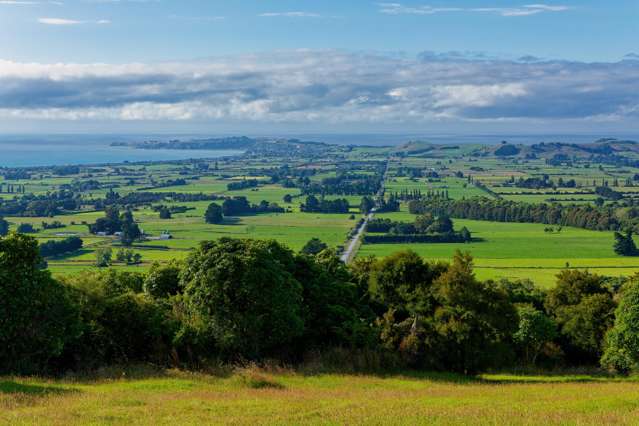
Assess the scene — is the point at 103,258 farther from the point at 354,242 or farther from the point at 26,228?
the point at 354,242

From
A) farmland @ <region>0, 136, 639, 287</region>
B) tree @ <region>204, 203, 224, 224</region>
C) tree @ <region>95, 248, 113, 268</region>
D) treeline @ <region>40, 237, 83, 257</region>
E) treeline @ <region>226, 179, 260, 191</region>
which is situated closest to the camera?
tree @ <region>95, 248, 113, 268</region>

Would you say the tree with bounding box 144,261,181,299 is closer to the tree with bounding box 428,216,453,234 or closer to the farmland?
the farmland

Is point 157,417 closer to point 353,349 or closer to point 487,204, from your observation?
point 353,349

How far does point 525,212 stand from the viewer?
5094 inches

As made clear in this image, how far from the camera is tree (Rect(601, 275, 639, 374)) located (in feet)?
101

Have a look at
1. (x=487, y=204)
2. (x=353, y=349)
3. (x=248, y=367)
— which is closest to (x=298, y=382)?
(x=248, y=367)

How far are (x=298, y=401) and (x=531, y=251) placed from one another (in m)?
79.2

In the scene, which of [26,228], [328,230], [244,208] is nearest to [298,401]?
[328,230]

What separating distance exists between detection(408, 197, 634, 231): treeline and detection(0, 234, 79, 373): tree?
111m

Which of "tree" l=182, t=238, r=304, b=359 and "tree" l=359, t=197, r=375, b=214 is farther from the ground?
"tree" l=182, t=238, r=304, b=359

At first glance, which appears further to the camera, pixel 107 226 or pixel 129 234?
pixel 107 226

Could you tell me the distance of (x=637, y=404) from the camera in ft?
64.6

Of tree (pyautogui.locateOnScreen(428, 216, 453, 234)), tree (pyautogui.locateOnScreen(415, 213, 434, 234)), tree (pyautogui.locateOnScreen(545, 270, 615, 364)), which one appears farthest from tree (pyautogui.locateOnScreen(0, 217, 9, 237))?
tree (pyautogui.locateOnScreen(545, 270, 615, 364))

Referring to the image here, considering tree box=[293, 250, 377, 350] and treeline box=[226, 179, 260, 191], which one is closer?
tree box=[293, 250, 377, 350]
